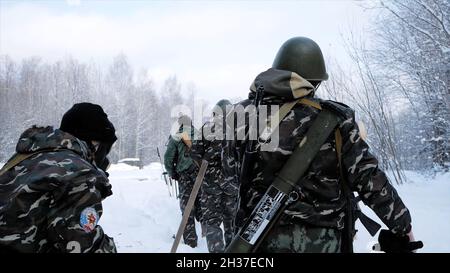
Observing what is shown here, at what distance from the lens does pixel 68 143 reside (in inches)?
74.2

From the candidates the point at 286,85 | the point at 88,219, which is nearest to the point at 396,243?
the point at 286,85

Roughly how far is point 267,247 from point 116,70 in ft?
145

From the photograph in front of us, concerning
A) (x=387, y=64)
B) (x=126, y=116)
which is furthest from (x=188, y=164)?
(x=126, y=116)

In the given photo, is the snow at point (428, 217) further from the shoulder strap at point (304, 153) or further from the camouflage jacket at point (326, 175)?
the shoulder strap at point (304, 153)

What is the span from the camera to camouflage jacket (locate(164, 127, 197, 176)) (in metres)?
6.21

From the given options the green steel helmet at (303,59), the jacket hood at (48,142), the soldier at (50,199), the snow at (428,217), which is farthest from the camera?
the snow at (428,217)

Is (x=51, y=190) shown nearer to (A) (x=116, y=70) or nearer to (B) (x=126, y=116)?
(B) (x=126, y=116)

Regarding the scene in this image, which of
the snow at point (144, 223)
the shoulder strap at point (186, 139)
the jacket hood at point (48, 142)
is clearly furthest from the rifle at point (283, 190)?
the shoulder strap at point (186, 139)

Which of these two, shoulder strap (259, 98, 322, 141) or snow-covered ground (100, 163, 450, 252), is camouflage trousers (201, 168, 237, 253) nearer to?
snow-covered ground (100, 163, 450, 252)

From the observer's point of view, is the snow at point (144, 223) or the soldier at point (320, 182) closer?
the soldier at point (320, 182)

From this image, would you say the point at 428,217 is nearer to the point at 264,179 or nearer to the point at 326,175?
the point at 326,175

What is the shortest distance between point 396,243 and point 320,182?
476 mm

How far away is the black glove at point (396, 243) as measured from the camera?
190 centimetres

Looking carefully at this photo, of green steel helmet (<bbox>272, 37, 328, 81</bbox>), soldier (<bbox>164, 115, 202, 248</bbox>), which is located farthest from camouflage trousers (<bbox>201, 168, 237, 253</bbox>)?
green steel helmet (<bbox>272, 37, 328, 81</bbox>)
